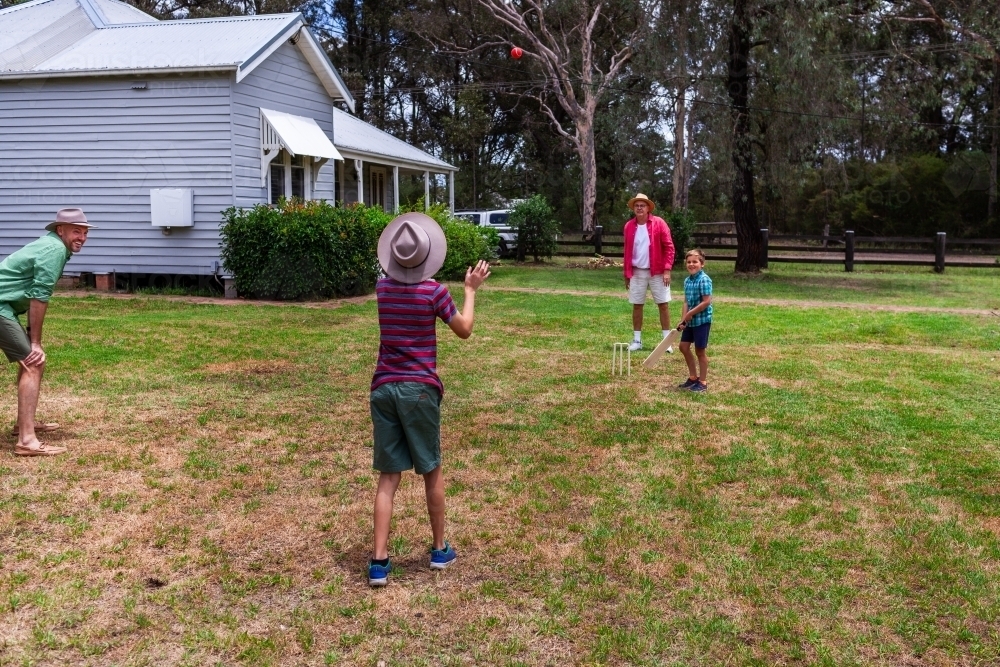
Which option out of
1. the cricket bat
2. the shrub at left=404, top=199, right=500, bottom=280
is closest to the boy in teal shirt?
the cricket bat

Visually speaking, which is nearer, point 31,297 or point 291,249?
point 31,297

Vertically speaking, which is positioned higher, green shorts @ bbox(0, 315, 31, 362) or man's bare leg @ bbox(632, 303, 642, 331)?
green shorts @ bbox(0, 315, 31, 362)

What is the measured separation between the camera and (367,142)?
2269 centimetres

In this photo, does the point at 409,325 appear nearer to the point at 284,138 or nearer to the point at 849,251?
the point at 284,138

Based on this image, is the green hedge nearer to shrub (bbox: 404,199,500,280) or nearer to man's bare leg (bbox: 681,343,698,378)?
shrub (bbox: 404,199,500,280)

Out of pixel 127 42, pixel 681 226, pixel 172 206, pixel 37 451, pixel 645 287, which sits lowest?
pixel 37 451

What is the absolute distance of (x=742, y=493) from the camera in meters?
5.35

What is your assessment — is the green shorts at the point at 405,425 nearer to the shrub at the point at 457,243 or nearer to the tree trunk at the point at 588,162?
the shrub at the point at 457,243

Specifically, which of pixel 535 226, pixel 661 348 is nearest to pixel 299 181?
pixel 535 226

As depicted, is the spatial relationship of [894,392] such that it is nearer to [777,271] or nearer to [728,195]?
[728,195]

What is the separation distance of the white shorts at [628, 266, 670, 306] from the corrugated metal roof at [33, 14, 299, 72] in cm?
815

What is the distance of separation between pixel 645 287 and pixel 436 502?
636 cm

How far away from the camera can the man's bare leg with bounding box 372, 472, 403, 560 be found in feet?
13.5

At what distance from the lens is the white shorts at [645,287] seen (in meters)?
9.96
